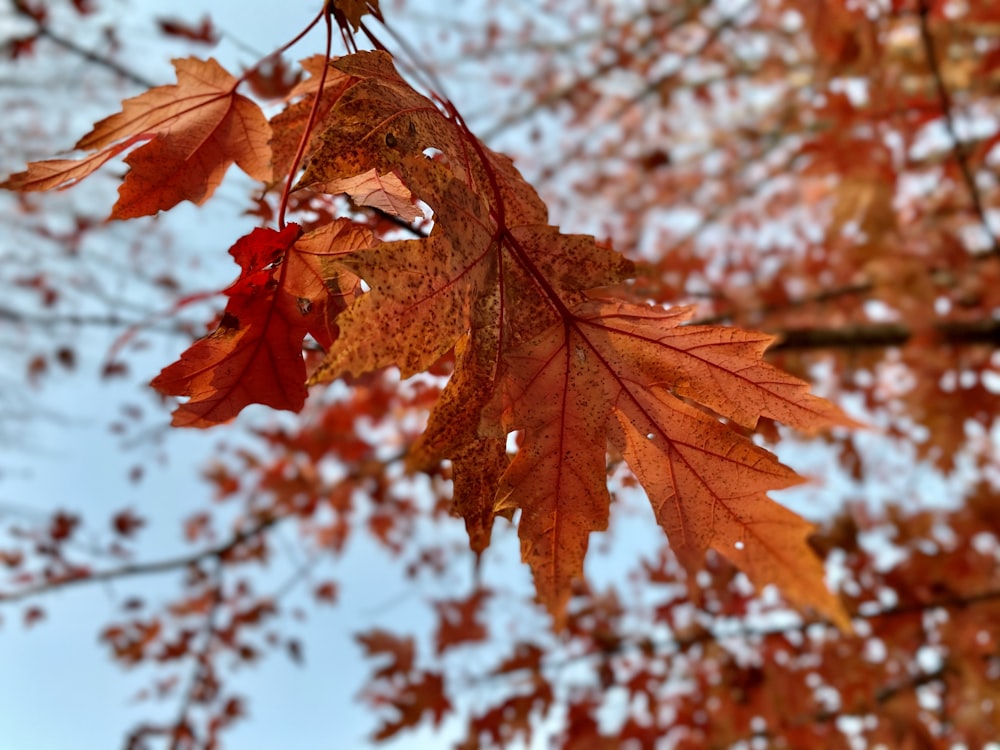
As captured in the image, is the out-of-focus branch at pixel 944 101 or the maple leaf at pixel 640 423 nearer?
the maple leaf at pixel 640 423

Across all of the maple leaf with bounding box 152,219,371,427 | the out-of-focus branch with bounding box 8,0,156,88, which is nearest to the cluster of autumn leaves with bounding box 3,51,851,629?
the maple leaf with bounding box 152,219,371,427

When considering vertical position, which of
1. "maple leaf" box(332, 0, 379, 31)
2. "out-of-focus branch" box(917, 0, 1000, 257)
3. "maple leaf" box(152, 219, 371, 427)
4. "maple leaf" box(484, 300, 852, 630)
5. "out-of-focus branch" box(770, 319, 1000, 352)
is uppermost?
"out-of-focus branch" box(917, 0, 1000, 257)

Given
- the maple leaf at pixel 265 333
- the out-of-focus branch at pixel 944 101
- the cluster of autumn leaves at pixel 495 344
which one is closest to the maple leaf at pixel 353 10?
the cluster of autumn leaves at pixel 495 344

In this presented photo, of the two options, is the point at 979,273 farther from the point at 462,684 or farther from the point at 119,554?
the point at 119,554

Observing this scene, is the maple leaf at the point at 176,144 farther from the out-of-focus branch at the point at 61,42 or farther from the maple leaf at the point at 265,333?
the out-of-focus branch at the point at 61,42

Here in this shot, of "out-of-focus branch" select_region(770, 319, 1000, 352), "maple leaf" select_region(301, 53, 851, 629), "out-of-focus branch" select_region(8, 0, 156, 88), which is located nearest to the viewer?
"maple leaf" select_region(301, 53, 851, 629)

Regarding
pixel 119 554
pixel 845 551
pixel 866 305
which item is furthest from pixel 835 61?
pixel 119 554

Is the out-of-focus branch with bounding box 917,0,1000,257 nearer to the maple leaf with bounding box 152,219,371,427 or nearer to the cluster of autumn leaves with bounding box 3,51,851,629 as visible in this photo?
the cluster of autumn leaves with bounding box 3,51,851,629

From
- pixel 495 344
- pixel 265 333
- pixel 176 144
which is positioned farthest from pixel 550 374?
pixel 176 144
